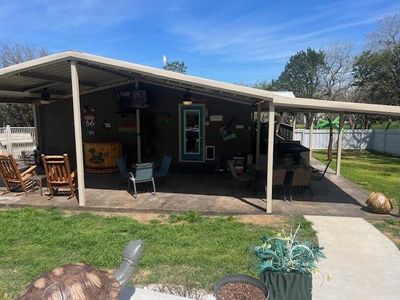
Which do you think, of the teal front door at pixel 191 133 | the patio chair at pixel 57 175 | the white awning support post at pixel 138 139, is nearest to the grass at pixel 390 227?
the teal front door at pixel 191 133

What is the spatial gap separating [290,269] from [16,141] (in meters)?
15.8

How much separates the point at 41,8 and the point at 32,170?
5.88 metres

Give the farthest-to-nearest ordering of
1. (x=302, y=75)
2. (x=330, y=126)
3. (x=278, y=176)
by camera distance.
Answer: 1. (x=302, y=75)
2. (x=330, y=126)
3. (x=278, y=176)

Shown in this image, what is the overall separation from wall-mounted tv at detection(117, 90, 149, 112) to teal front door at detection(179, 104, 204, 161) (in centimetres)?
125

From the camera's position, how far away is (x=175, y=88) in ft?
34.2

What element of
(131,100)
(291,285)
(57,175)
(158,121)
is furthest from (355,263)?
(131,100)

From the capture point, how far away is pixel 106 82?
34.3ft

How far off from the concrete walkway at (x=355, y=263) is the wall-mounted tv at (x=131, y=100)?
6604 millimetres

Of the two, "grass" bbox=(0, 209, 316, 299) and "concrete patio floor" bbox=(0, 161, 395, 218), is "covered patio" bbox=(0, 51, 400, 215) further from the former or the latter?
"grass" bbox=(0, 209, 316, 299)

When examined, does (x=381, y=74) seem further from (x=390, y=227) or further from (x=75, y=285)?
(x=75, y=285)

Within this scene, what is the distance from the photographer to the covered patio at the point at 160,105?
6051 mm

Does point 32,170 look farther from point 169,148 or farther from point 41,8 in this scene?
point 41,8

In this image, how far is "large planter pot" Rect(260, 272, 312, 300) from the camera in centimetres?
279

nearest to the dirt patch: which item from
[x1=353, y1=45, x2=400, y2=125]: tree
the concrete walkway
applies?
the concrete walkway
